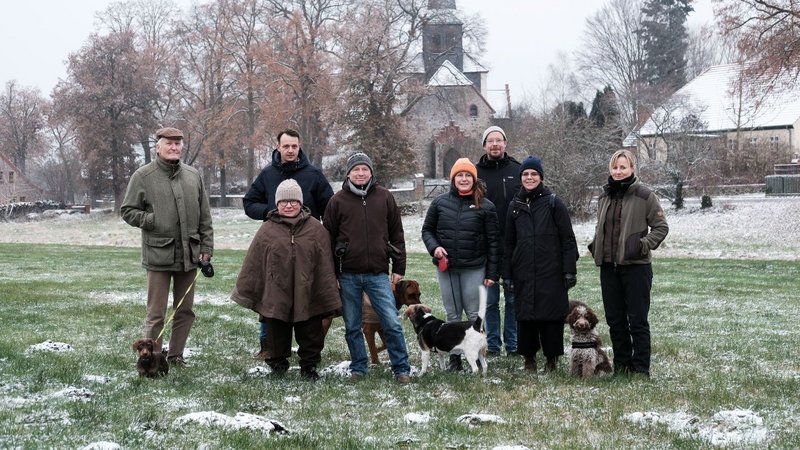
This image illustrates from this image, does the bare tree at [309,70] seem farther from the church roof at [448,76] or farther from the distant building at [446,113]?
the church roof at [448,76]

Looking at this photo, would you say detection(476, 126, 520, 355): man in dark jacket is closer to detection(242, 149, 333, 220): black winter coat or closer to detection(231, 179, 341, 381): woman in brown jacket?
detection(242, 149, 333, 220): black winter coat

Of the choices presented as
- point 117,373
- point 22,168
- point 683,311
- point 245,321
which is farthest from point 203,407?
point 22,168

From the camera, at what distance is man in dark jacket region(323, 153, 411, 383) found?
25.1 ft

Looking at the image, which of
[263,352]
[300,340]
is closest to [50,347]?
[263,352]

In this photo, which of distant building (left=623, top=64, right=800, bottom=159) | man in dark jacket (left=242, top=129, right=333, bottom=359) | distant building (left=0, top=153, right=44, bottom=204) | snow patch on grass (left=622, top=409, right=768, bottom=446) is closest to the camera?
snow patch on grass (left=622, top=409, right=768, bottom=446)

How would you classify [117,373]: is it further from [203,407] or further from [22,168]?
[22,168]

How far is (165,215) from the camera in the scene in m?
7.71

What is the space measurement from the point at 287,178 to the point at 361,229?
1109mm

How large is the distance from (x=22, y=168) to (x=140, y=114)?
3180 cm

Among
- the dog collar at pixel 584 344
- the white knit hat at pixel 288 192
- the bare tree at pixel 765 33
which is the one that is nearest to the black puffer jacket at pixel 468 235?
the dog collar at pixel 584 344

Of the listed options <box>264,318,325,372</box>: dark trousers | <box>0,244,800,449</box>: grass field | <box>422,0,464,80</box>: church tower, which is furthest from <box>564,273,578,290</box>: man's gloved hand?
<box>422,0,464,80</box>: church tower

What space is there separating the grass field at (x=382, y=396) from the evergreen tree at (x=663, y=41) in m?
63.0

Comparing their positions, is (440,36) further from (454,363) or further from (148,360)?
(148,360)

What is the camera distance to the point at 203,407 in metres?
6.23
